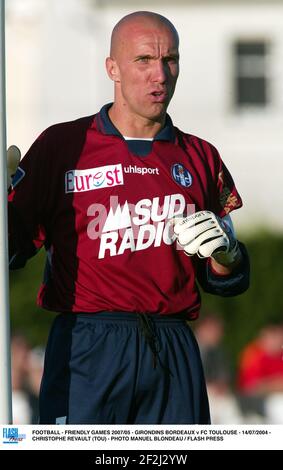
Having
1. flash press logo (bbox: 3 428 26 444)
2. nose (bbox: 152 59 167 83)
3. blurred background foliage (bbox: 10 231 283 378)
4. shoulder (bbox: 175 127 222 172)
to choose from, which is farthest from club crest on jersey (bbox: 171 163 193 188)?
blurred background foliage (bbox: 10 231 283 378)

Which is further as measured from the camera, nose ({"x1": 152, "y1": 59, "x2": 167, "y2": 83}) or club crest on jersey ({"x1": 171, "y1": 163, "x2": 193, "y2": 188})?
club crest on jersey ({"x1": 171, "y1": 163, "x2": 193, "y2": 188})

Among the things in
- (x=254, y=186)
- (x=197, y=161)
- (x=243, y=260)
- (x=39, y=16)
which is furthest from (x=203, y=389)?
(x=39, y=16)

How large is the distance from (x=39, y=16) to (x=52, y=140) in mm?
16864

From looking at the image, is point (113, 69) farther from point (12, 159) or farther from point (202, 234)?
point (202, 234)

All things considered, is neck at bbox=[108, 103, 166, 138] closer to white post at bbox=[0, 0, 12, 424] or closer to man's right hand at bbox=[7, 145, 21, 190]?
man's right hand at bbox=[7, 145, 21, 190]

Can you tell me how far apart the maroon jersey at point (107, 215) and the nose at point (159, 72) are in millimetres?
250

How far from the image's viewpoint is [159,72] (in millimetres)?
4664

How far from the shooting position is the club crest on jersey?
4789 mm

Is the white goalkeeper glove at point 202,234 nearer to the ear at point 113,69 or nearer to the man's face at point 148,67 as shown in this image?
the man's face at point 148,67

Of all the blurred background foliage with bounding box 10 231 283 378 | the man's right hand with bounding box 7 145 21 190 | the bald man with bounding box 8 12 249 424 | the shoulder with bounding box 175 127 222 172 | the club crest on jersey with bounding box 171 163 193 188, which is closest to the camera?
the man's right hand with bounding box 7 145 21 190

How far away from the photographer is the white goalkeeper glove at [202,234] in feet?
14.9

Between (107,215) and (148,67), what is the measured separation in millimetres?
558

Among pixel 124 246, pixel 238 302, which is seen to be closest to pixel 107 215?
pixel 124 246

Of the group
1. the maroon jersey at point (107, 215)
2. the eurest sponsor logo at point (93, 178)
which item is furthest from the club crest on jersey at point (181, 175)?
the eurest sponsor logo at point (93, 178)
